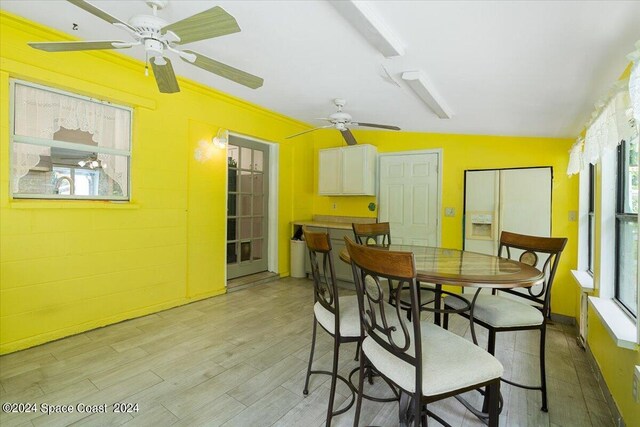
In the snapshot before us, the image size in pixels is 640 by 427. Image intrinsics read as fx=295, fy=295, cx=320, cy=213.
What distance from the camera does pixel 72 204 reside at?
8.54 ft

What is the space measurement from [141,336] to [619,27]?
3867 mm

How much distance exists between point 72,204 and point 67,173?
0.30m

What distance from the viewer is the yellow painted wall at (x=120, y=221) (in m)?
2.34

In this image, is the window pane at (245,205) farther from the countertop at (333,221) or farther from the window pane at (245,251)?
the countertop at (333,221)

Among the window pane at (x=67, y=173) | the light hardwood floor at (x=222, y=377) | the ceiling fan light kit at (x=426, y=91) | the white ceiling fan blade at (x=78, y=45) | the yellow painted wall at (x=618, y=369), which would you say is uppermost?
the ceiling fan light kit at (x=426, y=91)

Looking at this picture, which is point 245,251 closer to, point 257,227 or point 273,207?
point 257,227

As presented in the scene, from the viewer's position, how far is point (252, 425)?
166 centimetres

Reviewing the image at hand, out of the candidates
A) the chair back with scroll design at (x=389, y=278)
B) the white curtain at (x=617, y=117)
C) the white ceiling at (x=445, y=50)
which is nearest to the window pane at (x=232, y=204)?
the white ceiling at (x=445, y=50)

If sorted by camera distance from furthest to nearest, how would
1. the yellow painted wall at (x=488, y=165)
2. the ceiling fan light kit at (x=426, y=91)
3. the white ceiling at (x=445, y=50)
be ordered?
the yellow painted wall at (x=488, y=165) → the ceiling fan light kit at (x=426, y=91) → the white ceiling at (x=445, y=50)

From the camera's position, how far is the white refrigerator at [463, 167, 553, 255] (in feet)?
11.2

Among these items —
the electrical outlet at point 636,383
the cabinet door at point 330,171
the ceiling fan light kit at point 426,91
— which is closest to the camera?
the electrical outlet at point 636,383

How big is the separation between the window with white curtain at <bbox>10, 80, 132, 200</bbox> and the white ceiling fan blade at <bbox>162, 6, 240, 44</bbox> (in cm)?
164

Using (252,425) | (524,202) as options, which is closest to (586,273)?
(524,202)

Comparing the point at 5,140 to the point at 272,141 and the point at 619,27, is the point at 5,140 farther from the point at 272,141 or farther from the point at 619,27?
the point at 619,27
